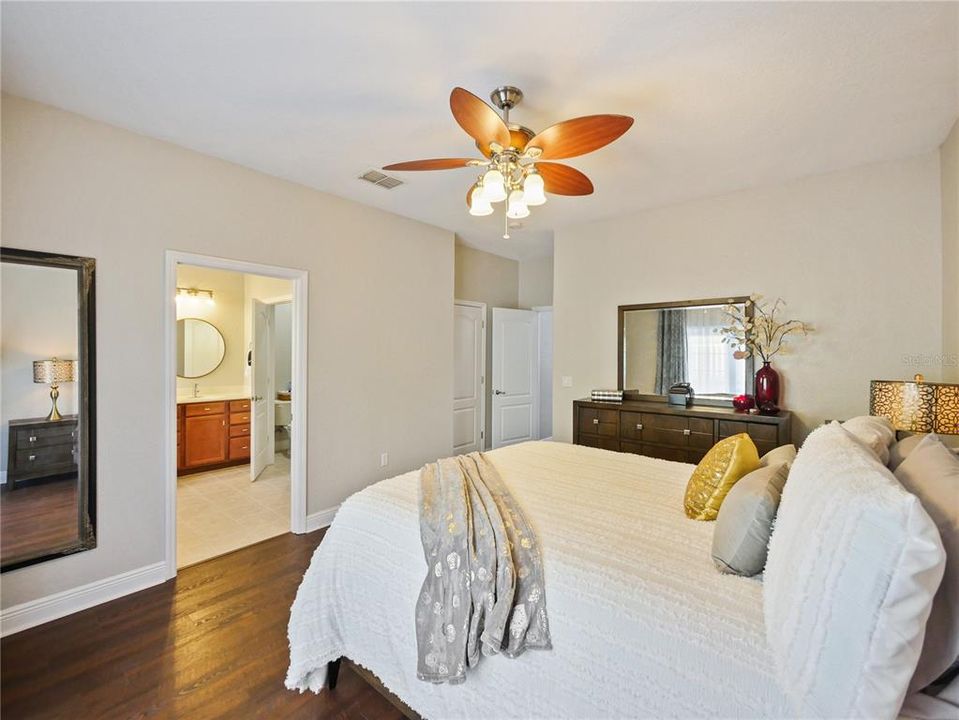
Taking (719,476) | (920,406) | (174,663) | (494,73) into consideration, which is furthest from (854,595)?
(174,663)

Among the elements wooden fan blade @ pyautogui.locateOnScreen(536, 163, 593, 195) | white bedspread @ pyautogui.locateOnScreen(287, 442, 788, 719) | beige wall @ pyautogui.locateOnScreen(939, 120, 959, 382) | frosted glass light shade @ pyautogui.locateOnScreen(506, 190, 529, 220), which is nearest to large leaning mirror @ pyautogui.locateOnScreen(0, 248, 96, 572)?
white bedspread @ pyautogui.locateOnScreen(287, 442, 788, 719)

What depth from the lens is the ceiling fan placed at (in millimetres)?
1832

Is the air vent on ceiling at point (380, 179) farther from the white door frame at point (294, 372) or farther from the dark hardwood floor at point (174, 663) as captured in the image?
the dark hardwood floor at point (174, 663)

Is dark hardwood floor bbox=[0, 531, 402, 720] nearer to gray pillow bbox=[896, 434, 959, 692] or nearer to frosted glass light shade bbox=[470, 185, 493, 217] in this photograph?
gray pillow bbox=[896, 434, 959, 692]

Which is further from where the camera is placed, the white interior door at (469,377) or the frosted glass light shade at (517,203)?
the white interior door at (469,377)

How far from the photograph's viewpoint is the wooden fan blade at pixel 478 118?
5.56ft

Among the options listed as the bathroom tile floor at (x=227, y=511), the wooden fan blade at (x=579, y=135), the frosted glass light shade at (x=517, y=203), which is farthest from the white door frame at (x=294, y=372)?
the wooden fan blade at (x=579, y=135)

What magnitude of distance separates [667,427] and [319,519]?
9.47ft

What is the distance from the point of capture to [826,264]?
3158 millimetres

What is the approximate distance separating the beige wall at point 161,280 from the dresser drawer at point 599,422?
161 cm

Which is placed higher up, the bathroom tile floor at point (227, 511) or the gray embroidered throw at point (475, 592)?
the gray embroidered throw at point (475, 592)

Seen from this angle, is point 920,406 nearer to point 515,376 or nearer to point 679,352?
point 679,352

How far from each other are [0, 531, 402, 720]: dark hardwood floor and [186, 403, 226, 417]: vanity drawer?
2.61 meters

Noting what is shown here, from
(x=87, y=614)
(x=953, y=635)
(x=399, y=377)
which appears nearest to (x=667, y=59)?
(x=953, y=635)
